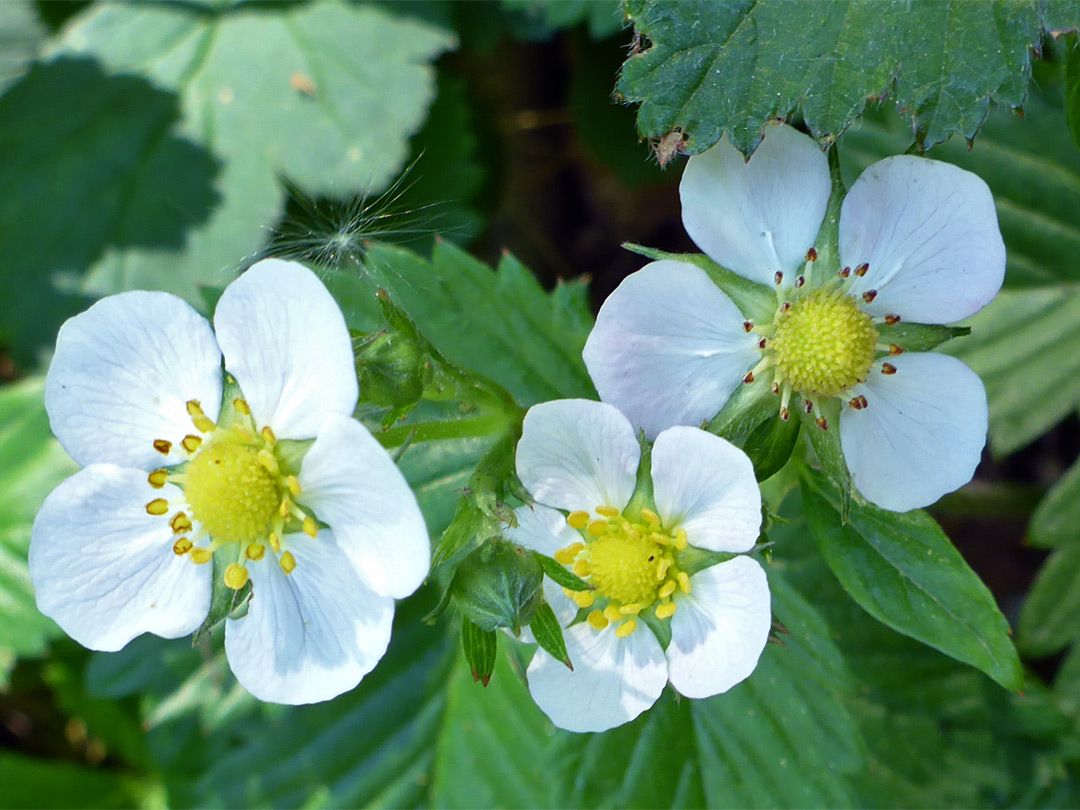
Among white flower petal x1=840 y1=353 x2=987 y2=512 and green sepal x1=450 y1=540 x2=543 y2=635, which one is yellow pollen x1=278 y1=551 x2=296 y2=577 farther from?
white flower petal x1=840 y1=353 x2=987 y2=512

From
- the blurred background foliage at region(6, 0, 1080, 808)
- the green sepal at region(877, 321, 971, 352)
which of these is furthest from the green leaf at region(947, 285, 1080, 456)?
the green sepal at region(877, 321, 971, 352)

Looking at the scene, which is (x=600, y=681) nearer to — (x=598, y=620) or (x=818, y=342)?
Result: (x=598, y=620)

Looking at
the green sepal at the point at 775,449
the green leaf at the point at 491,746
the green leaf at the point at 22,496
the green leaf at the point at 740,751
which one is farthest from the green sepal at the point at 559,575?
the green leaf at the point at 22,496

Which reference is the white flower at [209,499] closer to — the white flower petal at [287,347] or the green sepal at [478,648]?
the white flower petal at [287,347]

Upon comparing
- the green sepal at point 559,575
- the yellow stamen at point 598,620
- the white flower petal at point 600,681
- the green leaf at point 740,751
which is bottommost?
the green leaf at point 740,751

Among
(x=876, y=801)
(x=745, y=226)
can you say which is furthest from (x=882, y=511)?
(x=876, y=801)

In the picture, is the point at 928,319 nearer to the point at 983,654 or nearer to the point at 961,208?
the point at 961,208
